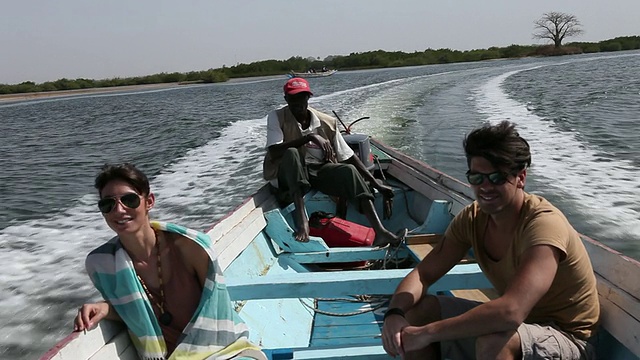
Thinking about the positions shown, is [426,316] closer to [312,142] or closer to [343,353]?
[343,353]

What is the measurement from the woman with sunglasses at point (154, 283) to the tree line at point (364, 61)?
49.8 m

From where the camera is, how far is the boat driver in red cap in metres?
3.78

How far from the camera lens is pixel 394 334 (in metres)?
1.82

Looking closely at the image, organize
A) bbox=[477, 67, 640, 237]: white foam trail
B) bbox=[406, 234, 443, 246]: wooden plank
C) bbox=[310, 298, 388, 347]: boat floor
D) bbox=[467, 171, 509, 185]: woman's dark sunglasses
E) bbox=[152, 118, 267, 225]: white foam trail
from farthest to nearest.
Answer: bbox=[152, 118, 267, 225]: white foam trail
bbox=[477, 67, 640, 237]: white foam trail
bbox=[406, 234, 443, 246]: wooden plank
bbox=[310, 298, 388, 347]: boat floor
bbox=[467, 171, 509, 185]: woman's dark sunglasses

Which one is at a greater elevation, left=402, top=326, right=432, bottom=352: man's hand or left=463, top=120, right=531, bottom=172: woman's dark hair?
left=463, top=120, right=531, bottom=172: woman's dark hair

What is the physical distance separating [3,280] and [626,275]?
4.97 meters

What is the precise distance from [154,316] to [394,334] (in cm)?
80

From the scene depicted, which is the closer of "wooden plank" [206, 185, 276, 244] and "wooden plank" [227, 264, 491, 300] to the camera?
"wooden plank" [227, 264, 491, 300]

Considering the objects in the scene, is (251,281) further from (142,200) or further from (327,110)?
(327,110)

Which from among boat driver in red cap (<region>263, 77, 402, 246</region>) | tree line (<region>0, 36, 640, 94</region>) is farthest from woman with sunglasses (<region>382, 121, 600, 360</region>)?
tree line (<region>0, 36, 640, 94</region>)

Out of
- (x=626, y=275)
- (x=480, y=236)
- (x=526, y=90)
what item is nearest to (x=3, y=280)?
(x=480, y=236)

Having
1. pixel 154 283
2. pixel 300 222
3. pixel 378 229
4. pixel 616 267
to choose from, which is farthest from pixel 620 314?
pixel 300 222

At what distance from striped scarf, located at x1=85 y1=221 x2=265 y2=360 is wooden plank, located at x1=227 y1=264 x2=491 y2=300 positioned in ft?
1.39

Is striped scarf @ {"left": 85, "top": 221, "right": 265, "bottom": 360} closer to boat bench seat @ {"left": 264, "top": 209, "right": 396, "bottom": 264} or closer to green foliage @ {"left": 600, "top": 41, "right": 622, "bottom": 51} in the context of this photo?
boat bench seat @ {"left": 264, "top": 209, "right": 396, "bottom": 264}
